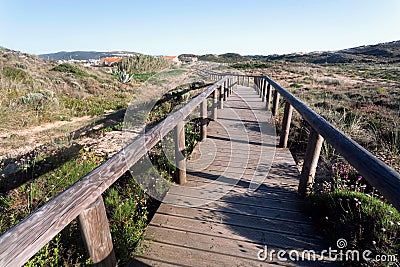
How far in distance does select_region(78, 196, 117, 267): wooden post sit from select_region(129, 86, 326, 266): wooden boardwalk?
46 centimetres

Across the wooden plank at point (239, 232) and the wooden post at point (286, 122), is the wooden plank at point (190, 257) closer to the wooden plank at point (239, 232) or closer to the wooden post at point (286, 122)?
the wooden plank at point (239, 232)

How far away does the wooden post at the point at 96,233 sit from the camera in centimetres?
126

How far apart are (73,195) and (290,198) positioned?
245cm

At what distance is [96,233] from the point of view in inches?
53.5

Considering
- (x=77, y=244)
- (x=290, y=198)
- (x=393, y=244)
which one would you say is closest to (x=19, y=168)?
(x=77, y=244)

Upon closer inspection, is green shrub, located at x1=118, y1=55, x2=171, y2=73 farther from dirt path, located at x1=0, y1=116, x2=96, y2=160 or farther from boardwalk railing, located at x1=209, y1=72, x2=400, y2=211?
boardwalk railing, located at x1=209, y1=72, x2=400, y2=211

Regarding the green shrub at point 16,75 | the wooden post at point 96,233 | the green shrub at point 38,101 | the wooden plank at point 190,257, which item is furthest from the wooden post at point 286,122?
the green shrub at point 16,75

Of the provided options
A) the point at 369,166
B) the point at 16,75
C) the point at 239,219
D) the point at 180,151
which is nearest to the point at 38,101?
the point at 16,75

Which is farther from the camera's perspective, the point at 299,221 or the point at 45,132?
the point at 45,132

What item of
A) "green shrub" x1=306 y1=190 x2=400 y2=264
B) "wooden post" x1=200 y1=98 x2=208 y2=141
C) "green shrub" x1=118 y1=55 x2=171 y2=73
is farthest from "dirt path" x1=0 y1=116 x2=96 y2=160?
"green shrub" x1=118 y1=55 x2=171 y2=73

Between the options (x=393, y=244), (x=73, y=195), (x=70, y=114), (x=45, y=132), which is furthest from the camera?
(x=70, y=114)

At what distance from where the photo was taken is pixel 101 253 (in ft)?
4.69

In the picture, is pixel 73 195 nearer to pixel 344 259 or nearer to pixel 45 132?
pixel 344 259

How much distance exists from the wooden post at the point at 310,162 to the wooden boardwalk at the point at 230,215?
160 mm
